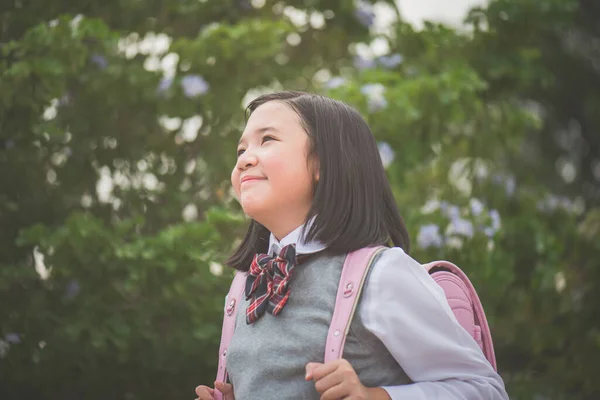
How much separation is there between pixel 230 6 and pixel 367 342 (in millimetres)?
2798

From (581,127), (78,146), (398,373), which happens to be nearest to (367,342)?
(398,373)

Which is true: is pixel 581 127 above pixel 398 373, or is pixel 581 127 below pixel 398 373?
below

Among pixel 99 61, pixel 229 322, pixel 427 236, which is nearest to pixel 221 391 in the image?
pixel 229 322

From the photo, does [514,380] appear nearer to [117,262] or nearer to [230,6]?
[117,262]

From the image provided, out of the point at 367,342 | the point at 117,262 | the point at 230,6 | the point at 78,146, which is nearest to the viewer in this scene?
the point at 367,342

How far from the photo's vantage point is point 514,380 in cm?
399

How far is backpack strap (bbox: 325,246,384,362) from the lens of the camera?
1.44 metres

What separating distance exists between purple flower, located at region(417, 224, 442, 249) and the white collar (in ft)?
5.79

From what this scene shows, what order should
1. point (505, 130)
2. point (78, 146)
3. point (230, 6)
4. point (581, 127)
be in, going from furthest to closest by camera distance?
point (581, 127) < point (505, 130) < point (230, 6) < point (78, 146)

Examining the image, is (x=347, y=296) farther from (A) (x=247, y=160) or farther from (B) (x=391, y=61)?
(B) (x=391, y=61)

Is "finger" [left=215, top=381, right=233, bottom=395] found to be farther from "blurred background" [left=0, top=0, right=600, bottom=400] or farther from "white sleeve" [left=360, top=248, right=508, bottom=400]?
"blurred background" [left=0, top=0, right=600, bottom=400]

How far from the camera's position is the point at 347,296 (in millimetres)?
1479

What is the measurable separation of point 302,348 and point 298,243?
0.24 m

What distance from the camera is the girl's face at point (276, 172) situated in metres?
1.59
